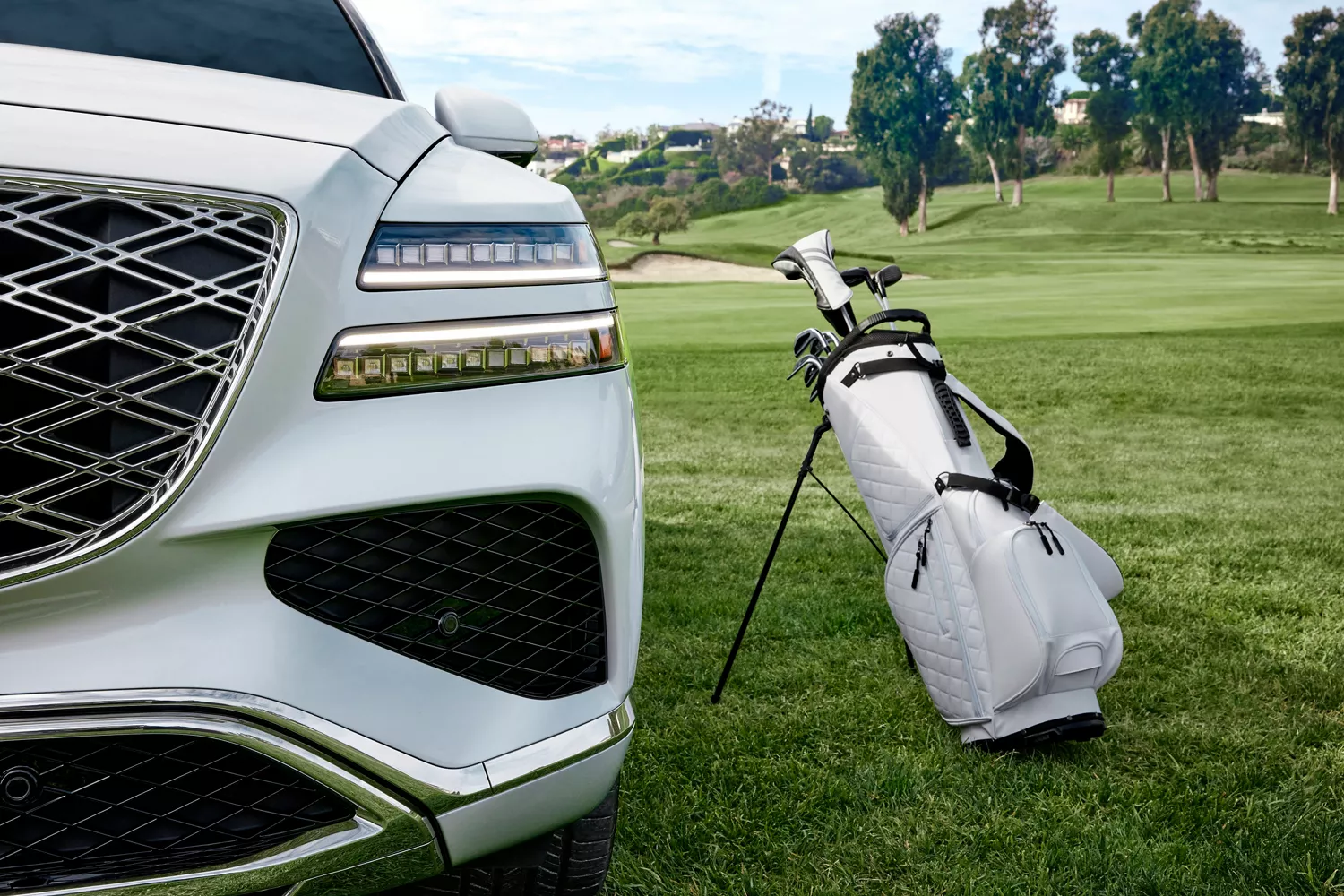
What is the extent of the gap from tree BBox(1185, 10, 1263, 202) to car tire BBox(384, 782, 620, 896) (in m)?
41.9

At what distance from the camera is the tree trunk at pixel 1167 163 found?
39125mm

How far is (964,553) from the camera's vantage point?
2.45 meters

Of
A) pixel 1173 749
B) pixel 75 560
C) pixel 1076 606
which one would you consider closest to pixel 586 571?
pixel 75 560

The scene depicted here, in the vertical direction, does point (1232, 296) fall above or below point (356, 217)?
below

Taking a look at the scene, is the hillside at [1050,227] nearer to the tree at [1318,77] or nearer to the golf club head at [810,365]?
the tree at [1318,77]

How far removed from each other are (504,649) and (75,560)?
0.48m

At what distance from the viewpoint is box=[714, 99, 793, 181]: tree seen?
59.8 m

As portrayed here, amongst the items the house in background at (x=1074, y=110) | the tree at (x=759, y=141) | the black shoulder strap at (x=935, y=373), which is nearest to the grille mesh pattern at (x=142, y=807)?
the black shoulder strap at (x=935, y=373)

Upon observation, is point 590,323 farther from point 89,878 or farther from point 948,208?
point 948,208

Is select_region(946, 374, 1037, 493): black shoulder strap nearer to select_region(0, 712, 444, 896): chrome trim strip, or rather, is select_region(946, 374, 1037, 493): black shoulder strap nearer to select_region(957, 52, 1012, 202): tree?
select_region(0, 712, 444, 896): chrome trim strip

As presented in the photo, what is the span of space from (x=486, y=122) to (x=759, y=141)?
61396mm

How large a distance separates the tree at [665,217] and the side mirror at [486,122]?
3815 centimetres

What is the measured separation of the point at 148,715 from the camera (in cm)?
107

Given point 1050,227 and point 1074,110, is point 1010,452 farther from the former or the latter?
point 1074,110
